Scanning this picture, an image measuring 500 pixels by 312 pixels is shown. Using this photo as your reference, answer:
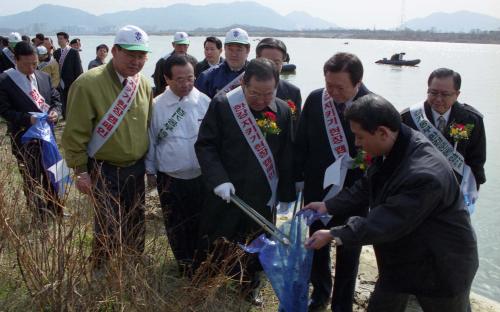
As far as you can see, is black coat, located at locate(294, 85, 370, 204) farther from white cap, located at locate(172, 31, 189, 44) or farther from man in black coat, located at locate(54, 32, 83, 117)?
man in black coat, located at locate(54, 32, 83, 117)

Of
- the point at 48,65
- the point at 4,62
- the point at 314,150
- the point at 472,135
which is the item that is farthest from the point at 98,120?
the point at 4,62

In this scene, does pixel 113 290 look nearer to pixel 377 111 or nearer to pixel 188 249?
pixel 188 249

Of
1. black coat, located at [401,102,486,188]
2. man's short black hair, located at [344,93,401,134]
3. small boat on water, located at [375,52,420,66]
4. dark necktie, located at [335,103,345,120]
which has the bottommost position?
small boat on water, located at [375,52,420,66]

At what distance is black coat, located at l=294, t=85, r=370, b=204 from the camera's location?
125 inches

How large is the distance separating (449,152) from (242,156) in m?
1.56

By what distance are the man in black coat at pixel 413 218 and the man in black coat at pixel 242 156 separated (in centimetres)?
89

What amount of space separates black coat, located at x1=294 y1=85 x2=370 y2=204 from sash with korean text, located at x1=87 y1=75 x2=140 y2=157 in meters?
1.26

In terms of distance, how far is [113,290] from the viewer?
7.97ft

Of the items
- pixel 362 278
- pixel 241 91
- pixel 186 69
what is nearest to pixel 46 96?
pixel 186 69

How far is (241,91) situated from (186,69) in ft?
1.56

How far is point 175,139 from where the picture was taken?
3393mm

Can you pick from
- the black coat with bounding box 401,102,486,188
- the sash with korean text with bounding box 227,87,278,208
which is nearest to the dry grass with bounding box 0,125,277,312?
the sash with korean text with bounding box 227,87,278,208

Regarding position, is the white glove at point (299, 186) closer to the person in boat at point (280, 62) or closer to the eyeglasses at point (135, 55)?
the person in boat at point (280, 62)

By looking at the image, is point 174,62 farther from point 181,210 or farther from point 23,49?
point 23,49
